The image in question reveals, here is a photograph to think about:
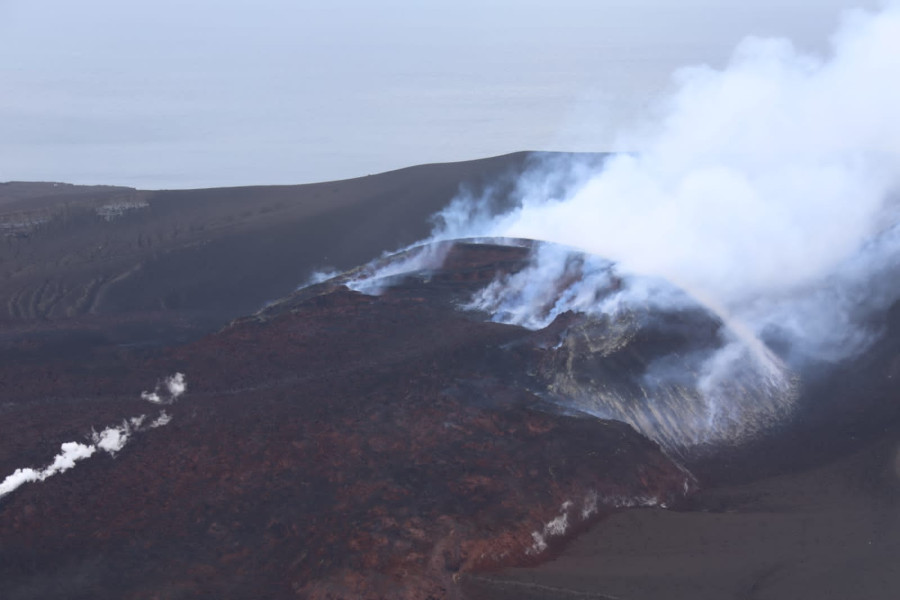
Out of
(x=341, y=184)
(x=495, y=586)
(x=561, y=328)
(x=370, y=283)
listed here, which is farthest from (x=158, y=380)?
(x=341, y=184)

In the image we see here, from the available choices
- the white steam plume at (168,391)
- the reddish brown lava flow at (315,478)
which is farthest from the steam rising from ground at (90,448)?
the reddish brown lava flow at (315,478)

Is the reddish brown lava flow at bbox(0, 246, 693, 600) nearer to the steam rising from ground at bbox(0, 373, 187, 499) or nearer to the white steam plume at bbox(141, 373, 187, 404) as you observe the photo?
the steam rising from ground at bbox(0, 373, 187, 499)

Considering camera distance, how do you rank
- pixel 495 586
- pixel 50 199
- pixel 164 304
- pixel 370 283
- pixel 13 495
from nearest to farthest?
pixel 495 586 → pixel 13 495 → pixel 370 283 → pixel 164 304 → pixel 50 199

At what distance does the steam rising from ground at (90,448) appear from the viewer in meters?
27.3

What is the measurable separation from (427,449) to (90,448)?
9.82m

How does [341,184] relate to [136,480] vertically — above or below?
above

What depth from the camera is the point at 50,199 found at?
222 ft

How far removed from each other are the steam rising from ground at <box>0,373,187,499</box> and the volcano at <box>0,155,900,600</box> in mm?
69

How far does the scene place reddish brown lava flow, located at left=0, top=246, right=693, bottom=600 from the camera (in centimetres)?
2353

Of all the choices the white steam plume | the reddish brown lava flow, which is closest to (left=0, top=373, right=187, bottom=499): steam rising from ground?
the white steam plume

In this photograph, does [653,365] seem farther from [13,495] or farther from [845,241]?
[13,495]

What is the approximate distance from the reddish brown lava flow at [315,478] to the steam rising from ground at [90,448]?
0.40 meters

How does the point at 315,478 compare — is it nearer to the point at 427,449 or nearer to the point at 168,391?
the point at 427,449

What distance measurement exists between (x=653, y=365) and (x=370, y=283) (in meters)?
13.9
